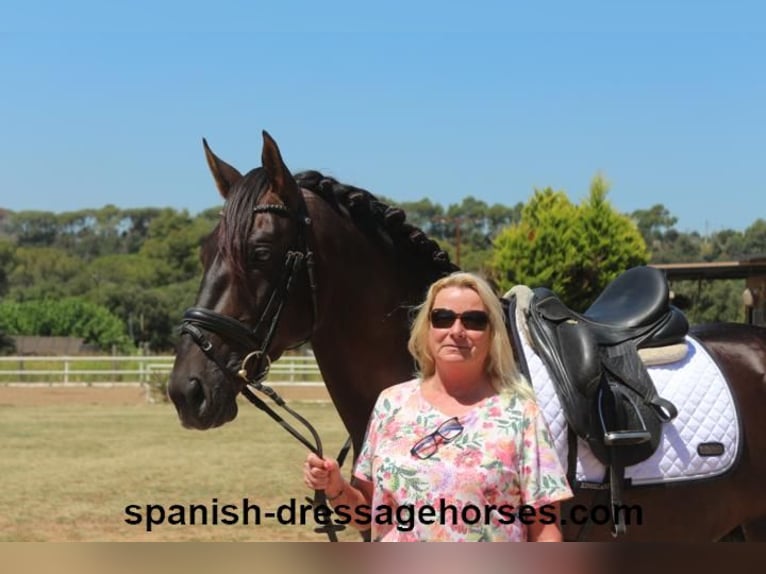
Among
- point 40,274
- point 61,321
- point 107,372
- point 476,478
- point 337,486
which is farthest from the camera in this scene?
point 40,274

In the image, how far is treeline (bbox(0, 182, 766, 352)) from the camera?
22.9 metres

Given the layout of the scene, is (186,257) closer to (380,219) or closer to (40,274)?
(40,274)

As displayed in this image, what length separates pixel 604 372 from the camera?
9.56ft

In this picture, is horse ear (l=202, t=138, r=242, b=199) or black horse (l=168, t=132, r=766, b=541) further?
horse ear (l=202, t=138, r=242, b=199)

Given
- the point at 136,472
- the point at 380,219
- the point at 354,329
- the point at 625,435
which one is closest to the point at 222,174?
the point at 380,219

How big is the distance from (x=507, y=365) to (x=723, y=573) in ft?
2.78

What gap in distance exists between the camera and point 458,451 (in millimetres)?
1997

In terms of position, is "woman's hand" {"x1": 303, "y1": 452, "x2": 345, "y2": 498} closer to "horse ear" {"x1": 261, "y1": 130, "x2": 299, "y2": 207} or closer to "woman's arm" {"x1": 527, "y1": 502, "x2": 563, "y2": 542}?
"woman's arm" {"x1": 527, "y1": 502, "x2": 563, "y2": 542}

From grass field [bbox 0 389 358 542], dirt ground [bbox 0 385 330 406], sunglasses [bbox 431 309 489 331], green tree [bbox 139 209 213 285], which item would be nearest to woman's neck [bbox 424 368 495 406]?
sunglasses [bbox 431 309 489 331]

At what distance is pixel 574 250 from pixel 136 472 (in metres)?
14.8

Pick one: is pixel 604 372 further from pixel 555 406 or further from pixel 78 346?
pixel 78 346

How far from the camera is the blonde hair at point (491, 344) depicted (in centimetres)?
211

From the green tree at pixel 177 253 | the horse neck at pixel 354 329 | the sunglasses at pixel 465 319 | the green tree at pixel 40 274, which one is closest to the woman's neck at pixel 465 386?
the sunglasses at pixel 465 319

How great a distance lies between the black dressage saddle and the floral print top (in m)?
0.77
